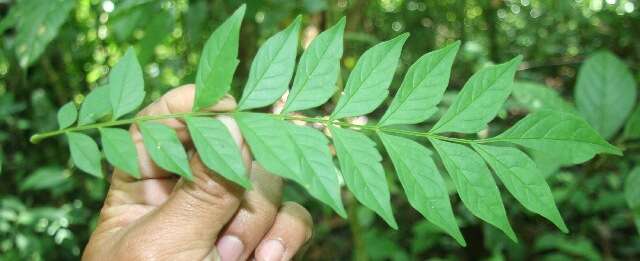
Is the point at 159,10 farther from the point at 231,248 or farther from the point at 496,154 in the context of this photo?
the point at 496,154

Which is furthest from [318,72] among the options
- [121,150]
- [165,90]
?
[165,90]

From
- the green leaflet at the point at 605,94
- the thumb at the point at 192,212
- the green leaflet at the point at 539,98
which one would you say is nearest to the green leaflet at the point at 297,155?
the thumb at the point at 192,212

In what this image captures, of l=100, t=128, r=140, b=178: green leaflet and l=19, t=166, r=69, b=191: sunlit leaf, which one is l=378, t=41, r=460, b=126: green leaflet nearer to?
l=100, t=128, r=140, b=178: green leaflet

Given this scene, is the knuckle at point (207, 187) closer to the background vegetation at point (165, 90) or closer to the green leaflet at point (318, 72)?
the green leaflet at point (318, 72)

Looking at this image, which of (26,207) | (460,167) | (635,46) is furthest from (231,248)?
(635,46)

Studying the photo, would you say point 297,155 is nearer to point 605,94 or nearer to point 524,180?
point 524,180
